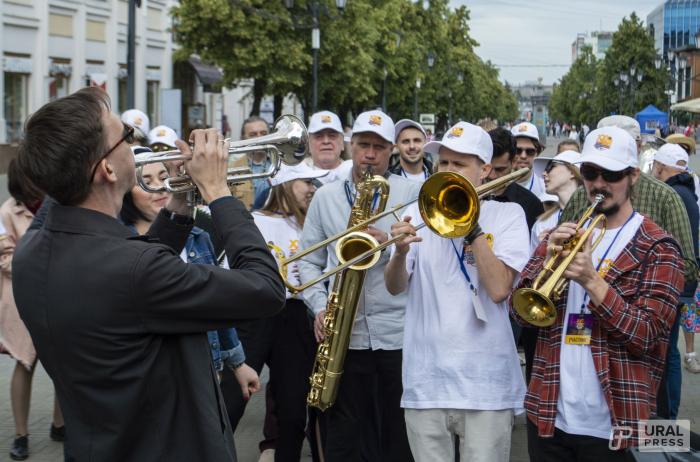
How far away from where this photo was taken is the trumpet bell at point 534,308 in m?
3.98

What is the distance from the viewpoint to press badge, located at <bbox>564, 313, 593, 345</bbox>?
4043 mm

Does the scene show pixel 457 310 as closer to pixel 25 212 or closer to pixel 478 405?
pixel 478 405

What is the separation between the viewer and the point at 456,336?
438 cm

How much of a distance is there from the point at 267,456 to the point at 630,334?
328cm

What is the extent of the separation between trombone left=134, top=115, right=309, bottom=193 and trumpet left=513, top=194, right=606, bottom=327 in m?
1.03

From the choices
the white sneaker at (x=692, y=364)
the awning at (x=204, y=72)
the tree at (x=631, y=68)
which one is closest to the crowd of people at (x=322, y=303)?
the white sneaker at (x=692, y=364)

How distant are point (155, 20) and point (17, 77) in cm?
971

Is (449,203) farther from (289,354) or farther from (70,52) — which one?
(70,52)

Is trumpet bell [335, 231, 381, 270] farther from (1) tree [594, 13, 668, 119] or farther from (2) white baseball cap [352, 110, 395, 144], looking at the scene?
(1) tree [594, 13, 668, 119]

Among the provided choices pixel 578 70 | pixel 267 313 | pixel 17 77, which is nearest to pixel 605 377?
pixel 267 313

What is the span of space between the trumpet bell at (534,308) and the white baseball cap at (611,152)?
607 millimetres

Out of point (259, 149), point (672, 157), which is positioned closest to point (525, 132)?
point (672, 157)

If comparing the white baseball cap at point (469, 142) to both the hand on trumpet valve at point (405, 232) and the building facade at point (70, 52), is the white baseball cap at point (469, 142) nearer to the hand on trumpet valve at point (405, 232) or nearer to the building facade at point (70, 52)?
the hand on trumpet valve at point (405, 232)

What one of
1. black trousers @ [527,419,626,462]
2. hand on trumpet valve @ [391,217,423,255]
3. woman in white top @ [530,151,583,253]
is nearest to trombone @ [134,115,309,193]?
hand on trumpet valve @ [391,217,423,255]
